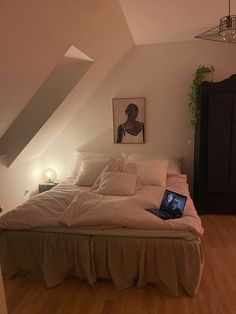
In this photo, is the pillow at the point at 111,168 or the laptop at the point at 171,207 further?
the pillow at the point at 111,168

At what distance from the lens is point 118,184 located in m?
2.86

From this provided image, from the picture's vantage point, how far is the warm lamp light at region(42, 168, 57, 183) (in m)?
4.13

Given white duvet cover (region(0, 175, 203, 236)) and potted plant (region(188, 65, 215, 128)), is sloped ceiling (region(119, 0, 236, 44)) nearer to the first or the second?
potted plant (region(188, 65, 215, 128))

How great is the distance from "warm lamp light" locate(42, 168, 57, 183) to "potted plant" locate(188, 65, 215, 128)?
2312 mm

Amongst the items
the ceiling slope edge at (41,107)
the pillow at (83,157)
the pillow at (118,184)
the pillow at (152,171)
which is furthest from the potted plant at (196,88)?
the ceiling slope edge at (41,107)

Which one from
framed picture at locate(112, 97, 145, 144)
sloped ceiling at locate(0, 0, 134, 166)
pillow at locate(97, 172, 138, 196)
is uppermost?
sloped ceiling at locate(0, 0, 134, 166)

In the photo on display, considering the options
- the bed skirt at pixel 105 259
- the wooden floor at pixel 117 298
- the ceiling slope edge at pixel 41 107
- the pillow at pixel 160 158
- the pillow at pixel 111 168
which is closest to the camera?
the wooden floor at pixel 117 298

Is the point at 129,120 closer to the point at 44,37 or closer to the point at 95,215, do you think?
the point at 95,215

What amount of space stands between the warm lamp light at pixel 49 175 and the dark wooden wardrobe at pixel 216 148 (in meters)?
2.23

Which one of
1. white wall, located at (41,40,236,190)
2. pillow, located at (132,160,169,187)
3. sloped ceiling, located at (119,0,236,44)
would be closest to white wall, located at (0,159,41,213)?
white wall, located at (41,40,236,190)

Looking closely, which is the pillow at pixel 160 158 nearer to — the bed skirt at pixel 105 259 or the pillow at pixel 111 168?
the pillow at pixel 111 168

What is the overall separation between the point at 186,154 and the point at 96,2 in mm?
2620

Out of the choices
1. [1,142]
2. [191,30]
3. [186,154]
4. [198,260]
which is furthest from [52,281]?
[191,30]

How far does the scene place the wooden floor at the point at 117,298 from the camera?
6.09 feet
